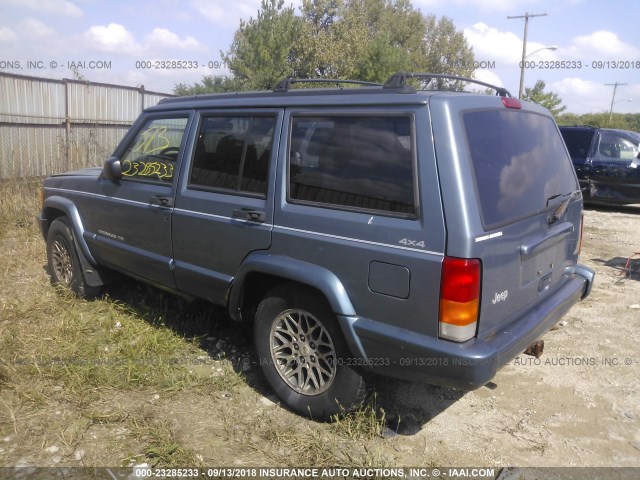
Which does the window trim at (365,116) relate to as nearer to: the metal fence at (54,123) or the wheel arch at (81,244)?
the wheel arch at (81,244)

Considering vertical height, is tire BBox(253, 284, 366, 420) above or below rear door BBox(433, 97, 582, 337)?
below

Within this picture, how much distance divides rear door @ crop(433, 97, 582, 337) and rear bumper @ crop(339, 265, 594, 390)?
9 centimetres

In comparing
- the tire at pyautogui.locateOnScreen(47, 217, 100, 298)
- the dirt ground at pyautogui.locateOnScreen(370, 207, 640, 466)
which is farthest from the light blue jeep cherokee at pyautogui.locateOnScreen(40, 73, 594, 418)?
the tire at pyautogui.locateOnScreen(47, 217, 100, 298)

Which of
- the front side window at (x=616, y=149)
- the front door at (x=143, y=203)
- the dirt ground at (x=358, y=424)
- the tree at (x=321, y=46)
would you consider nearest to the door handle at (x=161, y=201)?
the front door at (x=143, y=203)

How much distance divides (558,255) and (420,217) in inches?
51.0

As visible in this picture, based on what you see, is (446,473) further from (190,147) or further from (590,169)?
(590,169)

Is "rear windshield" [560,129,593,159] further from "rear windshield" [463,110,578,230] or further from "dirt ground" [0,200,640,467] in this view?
"rear windshield" [463,110,578,230]

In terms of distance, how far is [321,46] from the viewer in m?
28.4

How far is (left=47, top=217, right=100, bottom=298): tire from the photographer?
502 centimetres

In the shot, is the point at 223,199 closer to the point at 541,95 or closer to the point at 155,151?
the point at 155,151

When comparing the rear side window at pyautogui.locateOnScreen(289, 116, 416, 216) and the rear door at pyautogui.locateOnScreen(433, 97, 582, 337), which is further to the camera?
the rear side window at pyautogui.locateOnScreen(289, 116, 416, 216)

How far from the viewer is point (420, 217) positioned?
8.71 feet

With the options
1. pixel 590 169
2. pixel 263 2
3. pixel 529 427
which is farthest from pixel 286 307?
pixel 263 2

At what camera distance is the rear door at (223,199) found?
3.38 metres
